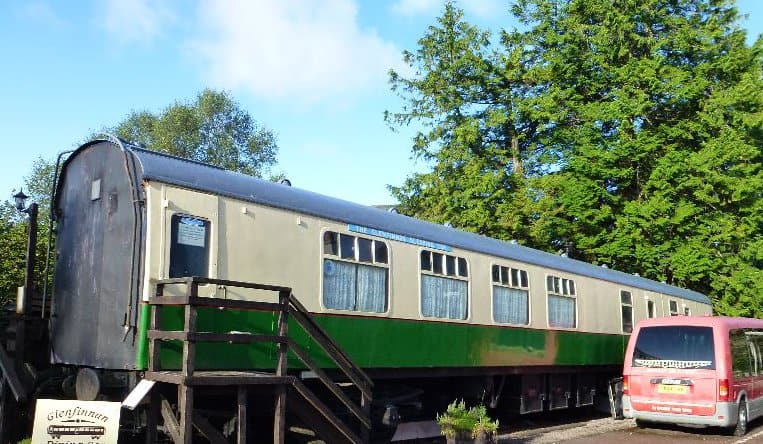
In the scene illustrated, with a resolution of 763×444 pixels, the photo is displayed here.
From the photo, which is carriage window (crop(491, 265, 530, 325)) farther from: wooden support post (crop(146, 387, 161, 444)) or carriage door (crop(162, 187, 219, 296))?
wooden support post (crop(146, 387, 161, 444))

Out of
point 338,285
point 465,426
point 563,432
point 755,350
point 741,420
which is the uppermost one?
point 338,285

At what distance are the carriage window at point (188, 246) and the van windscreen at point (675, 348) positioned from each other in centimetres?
849

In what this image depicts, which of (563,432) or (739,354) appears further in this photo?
(739,354)

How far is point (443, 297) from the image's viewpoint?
11172mm

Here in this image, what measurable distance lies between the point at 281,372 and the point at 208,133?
4667cm

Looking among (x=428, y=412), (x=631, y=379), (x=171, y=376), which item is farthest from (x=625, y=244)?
(x=171, y=376)

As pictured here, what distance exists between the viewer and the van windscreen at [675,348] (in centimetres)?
1205

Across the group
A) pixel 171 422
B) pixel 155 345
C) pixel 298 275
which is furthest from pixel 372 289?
pixel 171 422

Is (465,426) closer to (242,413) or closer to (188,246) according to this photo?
(242,413)

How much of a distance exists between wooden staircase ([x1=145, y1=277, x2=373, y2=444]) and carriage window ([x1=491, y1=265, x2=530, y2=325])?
4.79 meters

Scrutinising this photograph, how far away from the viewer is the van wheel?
1191cm

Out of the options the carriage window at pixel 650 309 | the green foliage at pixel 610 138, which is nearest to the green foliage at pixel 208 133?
the green foliage at pixel 610 138

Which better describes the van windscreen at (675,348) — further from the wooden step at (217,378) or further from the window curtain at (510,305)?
the wooden step at (217,378)

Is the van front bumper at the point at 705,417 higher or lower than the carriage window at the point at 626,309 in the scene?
lower
